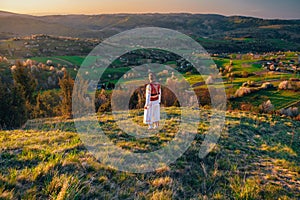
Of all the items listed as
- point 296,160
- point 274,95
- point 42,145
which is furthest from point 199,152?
point 274,95

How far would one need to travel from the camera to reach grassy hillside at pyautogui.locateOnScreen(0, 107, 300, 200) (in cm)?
454

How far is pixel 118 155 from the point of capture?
679cm

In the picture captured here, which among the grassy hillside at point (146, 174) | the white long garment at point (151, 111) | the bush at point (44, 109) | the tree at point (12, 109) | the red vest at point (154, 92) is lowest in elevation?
the bush at point (44, 109)

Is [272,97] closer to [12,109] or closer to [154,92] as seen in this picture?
[154,92]

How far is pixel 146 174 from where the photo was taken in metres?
5.85

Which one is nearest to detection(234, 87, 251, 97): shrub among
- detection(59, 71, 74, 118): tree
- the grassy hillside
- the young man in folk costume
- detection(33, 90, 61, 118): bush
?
detection(59, 71, 74, 118): tree

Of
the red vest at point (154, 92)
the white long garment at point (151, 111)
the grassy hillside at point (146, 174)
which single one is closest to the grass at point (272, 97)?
the grassy hillside at point (146, 174)

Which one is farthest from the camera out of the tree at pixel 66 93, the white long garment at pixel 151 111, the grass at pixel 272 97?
the grass at pixel 272 97

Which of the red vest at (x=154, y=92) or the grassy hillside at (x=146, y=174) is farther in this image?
the red vest at (x=154, y=92)

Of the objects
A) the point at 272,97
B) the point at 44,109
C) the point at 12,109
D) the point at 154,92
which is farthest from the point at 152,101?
the point at 272,97

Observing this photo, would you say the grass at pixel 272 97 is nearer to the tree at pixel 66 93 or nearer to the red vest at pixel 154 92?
the tree at pixel 66 93

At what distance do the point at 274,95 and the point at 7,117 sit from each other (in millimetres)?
29264

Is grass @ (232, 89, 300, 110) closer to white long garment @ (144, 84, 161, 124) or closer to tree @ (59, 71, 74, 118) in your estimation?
tree @ (59, 71, 74, 118)

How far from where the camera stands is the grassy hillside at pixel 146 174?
4.54 metres
